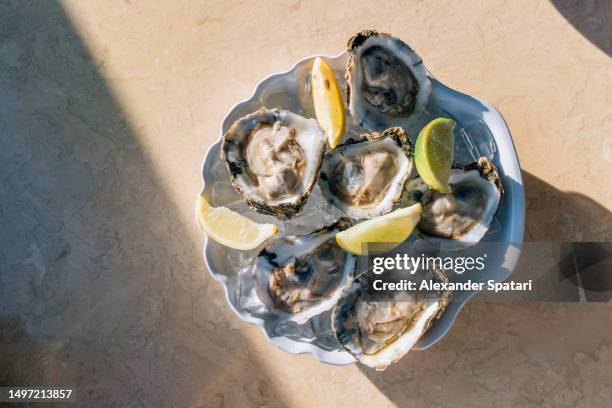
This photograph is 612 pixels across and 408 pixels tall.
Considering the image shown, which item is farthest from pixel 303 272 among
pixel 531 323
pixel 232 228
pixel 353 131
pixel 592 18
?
pixel 592 18

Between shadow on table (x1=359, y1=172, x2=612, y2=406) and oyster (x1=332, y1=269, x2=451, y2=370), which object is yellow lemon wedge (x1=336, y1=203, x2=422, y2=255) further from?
shadow on table (x1=359, y1=172, x2=612, y2=406)

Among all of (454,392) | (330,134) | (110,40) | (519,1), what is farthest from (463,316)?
(110,40)

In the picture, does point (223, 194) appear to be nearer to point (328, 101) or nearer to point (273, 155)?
point (273, 155)

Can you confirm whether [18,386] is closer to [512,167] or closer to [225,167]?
[225,167]

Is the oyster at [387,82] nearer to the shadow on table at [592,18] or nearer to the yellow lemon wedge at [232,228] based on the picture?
the yellow lemon wedge at [232,228]

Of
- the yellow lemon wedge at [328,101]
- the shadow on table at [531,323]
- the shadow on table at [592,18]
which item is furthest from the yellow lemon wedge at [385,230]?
the shadow on table at [592,18]

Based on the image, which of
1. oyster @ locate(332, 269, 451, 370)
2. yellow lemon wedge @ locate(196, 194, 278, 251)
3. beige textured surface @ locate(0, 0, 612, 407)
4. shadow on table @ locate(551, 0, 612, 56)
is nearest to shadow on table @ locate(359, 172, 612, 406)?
beige textured surface @ locate(0, 0, 612, 407)
